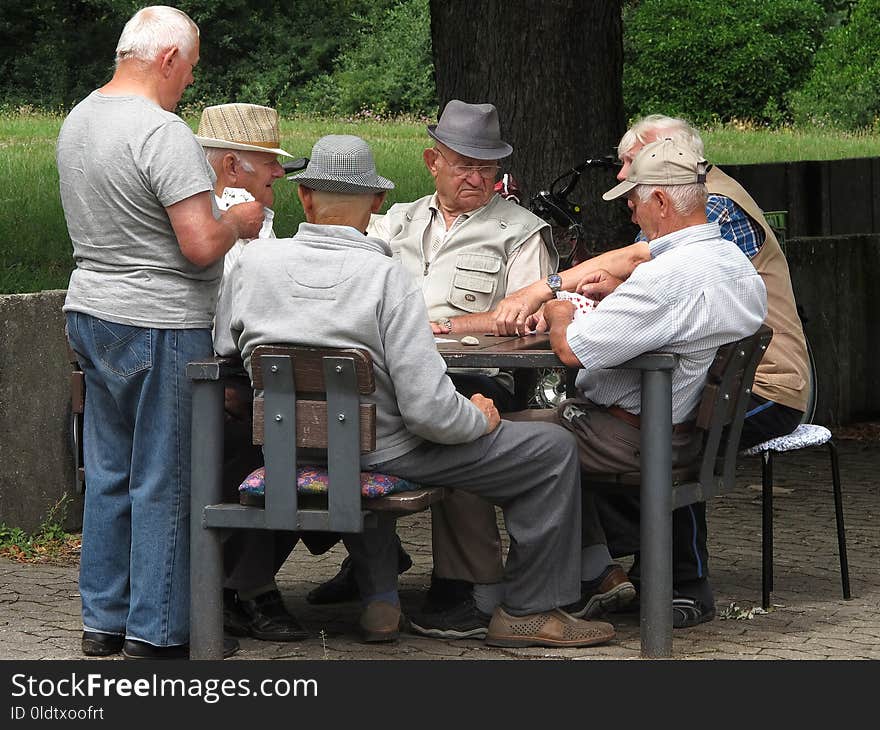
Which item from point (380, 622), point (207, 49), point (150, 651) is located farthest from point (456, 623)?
point (207, 49)

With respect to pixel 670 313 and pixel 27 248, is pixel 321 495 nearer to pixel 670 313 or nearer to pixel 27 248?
pixel 670 313

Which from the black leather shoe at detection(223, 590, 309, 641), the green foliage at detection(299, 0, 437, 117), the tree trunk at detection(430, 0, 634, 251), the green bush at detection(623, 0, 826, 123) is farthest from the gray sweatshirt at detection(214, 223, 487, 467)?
the green bush at detection(623, 0, 826, 123)

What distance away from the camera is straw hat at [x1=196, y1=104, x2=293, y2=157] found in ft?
20.2

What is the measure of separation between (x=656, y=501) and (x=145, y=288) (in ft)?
5.67

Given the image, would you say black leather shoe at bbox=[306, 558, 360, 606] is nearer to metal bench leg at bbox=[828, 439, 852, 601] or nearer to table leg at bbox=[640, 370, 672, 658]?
table leg at bbox=[640, 370, 672, 658]

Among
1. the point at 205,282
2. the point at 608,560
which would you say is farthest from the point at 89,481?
the point at 608,560

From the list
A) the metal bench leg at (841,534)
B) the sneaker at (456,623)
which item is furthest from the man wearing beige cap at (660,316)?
the metal bench leg at (841,534)

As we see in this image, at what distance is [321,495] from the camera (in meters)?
5.12

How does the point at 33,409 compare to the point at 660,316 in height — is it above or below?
below

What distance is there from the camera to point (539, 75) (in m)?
9.09

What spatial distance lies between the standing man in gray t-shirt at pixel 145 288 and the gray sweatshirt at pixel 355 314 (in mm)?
240

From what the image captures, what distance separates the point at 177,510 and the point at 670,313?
5.51 ft

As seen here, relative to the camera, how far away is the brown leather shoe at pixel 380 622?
5570mm

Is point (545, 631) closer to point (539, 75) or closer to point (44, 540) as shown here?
point (44, 540)
